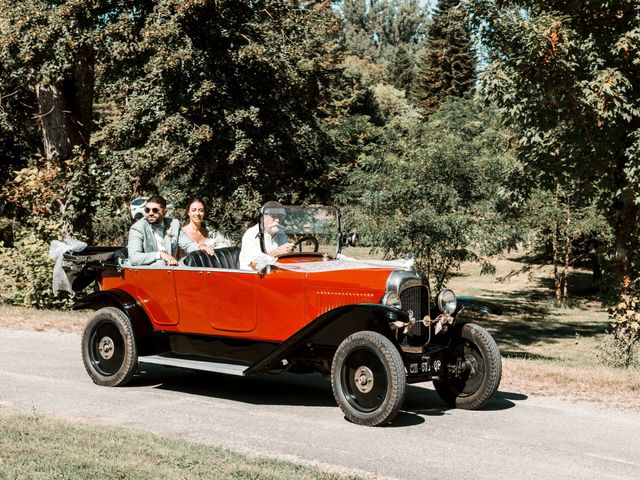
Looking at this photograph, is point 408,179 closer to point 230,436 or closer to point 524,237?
point 524,237

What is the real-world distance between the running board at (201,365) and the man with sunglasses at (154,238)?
984 mm

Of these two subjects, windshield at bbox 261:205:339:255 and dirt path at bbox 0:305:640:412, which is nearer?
windshield at bbox 261:205:339:255

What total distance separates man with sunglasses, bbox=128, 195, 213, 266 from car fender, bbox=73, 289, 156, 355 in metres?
0.39

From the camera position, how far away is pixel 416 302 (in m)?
7.23

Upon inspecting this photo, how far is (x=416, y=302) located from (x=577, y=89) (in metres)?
7.56

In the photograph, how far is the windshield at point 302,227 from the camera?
8.23 metres

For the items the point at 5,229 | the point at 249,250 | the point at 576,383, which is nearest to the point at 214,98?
the point at 249,250

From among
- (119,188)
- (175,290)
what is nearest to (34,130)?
(119,188)

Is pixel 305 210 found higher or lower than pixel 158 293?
higher

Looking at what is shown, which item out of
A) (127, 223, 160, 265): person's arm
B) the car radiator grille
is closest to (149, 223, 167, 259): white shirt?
(127, 223, 160, 265): person's arm

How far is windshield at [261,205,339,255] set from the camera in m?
8.23

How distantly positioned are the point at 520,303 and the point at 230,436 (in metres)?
29.9

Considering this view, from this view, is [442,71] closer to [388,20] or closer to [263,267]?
[263,267]

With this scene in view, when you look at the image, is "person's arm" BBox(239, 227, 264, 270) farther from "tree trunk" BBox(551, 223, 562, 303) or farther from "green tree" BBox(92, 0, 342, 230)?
"tree trunk" BBox(551, 223, 562, 303)
